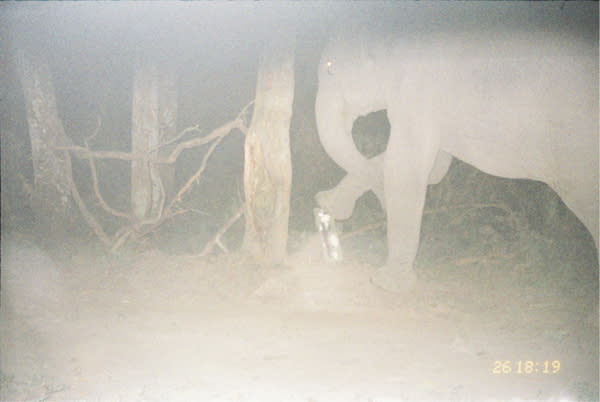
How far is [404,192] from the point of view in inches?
153

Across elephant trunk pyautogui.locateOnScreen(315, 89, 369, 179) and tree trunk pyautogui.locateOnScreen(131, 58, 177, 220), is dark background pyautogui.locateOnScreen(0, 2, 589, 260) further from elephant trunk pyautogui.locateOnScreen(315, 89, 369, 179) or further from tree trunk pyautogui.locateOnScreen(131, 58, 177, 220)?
elephant trunk pyautogui.locateOnScreen(315, 89, 369, 179)

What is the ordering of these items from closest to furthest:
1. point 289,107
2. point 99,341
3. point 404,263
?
point 99,341, point 404,263, point 289,107

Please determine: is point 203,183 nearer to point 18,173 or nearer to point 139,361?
point 18,173

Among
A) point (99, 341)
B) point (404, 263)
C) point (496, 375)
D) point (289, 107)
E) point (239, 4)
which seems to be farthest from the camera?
point (289, 107)

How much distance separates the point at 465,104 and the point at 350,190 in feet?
3.76

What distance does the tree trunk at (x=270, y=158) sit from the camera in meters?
4.14

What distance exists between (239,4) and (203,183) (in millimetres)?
1757

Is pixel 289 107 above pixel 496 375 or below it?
above

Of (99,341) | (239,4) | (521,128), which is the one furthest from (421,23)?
(99,341)

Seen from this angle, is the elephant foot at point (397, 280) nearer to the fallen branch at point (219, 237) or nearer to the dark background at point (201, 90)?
the dark background at point (201, 90)

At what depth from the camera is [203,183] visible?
4801mm

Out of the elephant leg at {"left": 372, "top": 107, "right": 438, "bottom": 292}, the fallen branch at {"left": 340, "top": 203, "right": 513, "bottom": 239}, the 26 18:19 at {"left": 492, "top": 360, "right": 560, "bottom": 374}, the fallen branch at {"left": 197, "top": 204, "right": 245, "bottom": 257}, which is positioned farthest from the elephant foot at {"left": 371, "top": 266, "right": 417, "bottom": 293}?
the fallen branch at {"left": 197, "top": 204, "right": 245, "bottom": 257}

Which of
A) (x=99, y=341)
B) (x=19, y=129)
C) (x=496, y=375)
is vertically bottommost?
(x=99, y=341)

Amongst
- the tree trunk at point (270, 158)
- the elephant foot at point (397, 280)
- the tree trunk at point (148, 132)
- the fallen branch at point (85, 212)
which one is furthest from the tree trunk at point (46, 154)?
the elephant foot at point (397, 280)
